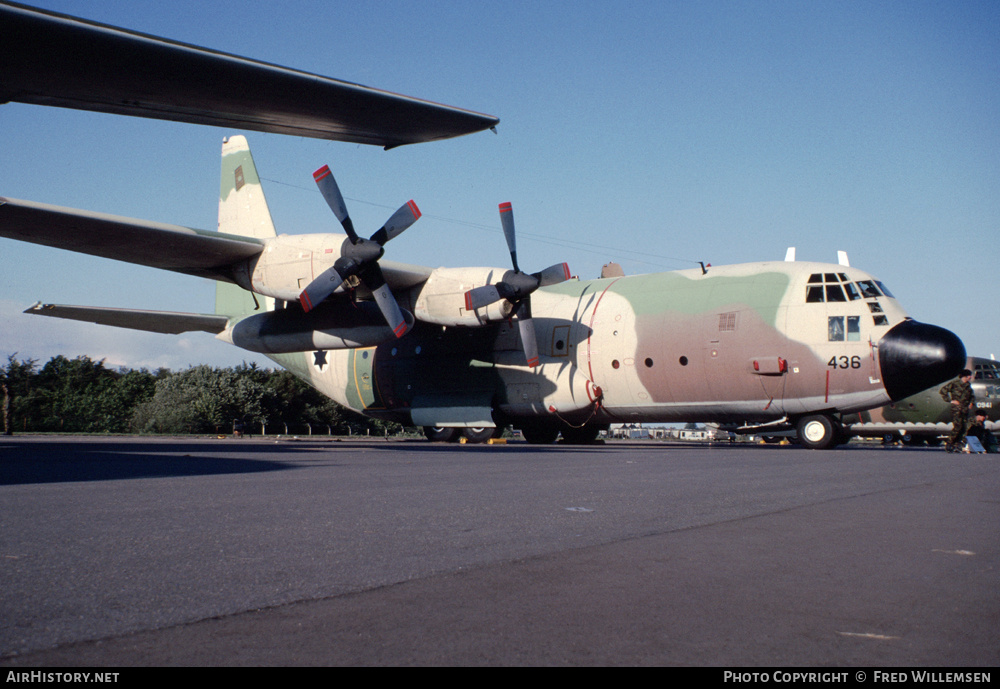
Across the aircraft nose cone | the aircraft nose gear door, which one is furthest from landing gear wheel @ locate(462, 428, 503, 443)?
the aircraft nose cone

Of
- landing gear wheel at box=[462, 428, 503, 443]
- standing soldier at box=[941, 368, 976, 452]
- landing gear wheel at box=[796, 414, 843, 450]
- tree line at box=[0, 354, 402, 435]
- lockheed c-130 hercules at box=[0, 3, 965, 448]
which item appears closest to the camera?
lockheed c-130 hercules at box=[0, 3, 965, 448]

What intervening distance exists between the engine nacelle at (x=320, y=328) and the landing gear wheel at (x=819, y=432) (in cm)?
939

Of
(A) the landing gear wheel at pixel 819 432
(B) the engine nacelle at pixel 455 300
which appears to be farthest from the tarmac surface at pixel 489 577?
(B) the engine nacelle at pixel 455 300

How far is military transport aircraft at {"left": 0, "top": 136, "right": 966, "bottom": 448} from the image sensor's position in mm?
15234

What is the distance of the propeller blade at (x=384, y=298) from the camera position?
51.2 feet

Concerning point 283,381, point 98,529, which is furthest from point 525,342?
point 283,381

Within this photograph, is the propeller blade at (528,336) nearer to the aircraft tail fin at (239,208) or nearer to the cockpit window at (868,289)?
the cockpit window at (868,289)

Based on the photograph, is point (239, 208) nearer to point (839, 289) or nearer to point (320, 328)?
point (320, 328)

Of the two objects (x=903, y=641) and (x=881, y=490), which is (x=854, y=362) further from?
(x=903, y=641)

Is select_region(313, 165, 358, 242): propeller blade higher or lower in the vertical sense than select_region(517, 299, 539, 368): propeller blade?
higher

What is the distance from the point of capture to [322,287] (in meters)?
15.3

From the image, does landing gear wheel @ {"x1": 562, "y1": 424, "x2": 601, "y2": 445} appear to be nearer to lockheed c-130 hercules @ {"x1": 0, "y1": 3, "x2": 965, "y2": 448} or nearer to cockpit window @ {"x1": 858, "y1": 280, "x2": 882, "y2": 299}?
lockheed c-130 hercules @ {"x1": 0, "y1": 3, "x2": 965, "y2": 448}

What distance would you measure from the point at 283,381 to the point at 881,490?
4026 cm

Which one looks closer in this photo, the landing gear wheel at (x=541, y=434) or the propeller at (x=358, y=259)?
the propeller at (x=358, y=259)
